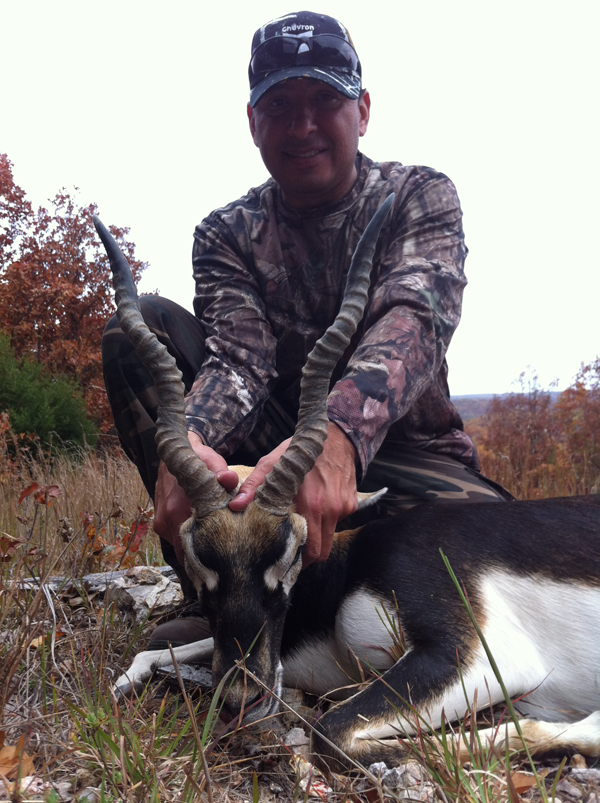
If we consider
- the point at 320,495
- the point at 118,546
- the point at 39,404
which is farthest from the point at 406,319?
the point at 39,404

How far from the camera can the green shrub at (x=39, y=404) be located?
18047mm

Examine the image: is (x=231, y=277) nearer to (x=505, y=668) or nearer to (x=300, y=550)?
(x=300, y=550)

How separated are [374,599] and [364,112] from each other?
363 centimetres

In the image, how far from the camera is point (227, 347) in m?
4.54

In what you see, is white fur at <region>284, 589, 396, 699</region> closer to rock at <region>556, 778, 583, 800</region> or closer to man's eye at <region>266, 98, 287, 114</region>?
rock at <region>556, 778, 583, 800</region>

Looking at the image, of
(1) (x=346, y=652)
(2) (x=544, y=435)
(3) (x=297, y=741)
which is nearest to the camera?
(3) (x=297, y=741)

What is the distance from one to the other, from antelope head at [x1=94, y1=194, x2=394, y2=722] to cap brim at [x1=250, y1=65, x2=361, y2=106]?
5.73 ft

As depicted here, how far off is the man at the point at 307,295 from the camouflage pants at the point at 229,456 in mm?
10

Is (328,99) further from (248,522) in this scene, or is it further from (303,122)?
(248,522)

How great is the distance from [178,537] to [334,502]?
0.69m

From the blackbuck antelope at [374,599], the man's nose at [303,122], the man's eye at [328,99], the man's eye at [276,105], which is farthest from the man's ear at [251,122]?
the blackbuck antelope at [374,599]

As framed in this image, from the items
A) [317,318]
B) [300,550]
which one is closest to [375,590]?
[300,550]

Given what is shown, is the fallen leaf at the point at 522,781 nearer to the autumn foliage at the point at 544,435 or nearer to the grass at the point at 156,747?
the grass at the point at 156,747

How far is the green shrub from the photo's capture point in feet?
59.2
